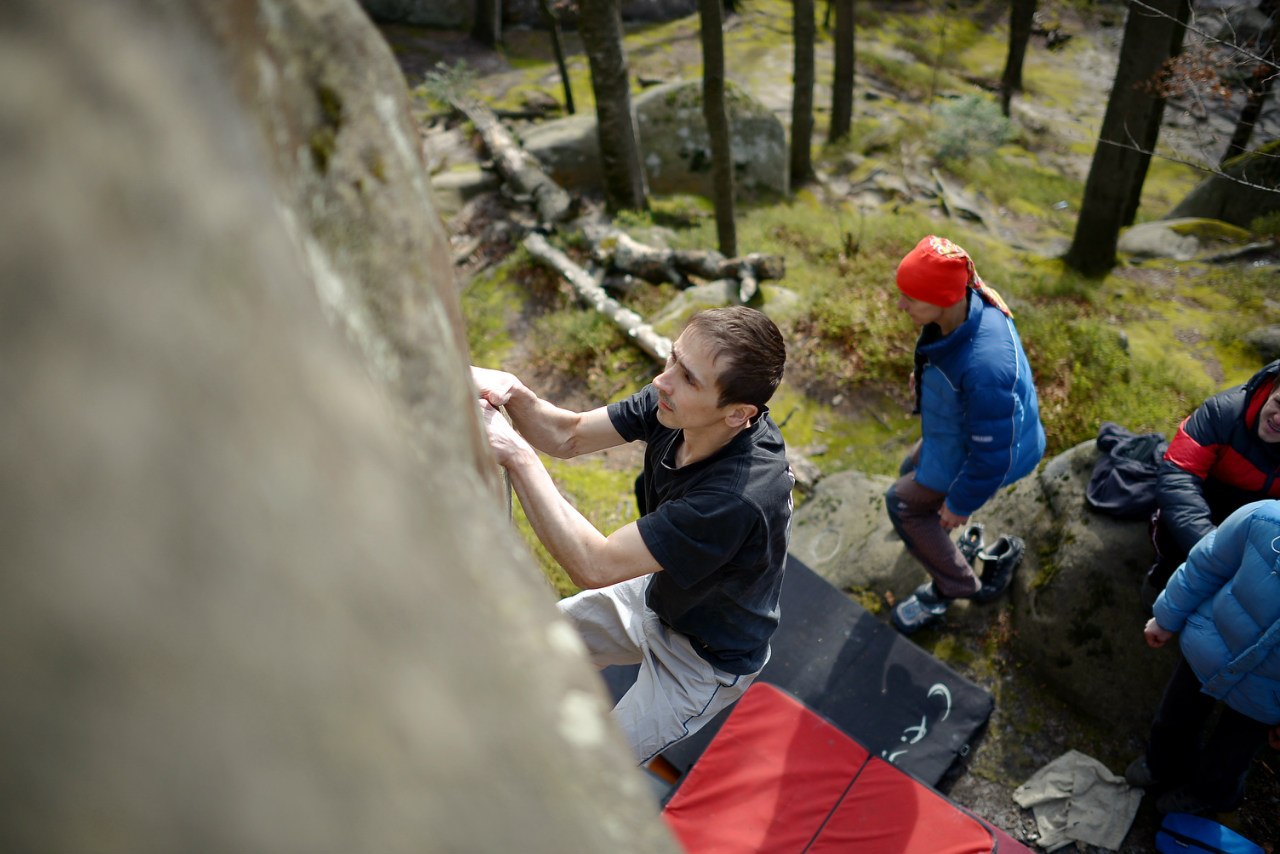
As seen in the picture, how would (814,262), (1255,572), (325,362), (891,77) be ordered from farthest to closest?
(891,77) < (814,262) < (1255,572) < (325,362)

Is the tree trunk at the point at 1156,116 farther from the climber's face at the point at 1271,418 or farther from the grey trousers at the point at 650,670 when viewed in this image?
the grey trousers at the point at 650,670

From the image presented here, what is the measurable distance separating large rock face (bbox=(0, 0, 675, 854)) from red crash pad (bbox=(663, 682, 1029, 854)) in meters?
3.45

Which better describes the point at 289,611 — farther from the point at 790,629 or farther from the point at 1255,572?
the point at 790,629

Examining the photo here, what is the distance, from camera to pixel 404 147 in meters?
1.23

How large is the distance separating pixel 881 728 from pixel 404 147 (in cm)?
453

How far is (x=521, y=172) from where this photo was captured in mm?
12414

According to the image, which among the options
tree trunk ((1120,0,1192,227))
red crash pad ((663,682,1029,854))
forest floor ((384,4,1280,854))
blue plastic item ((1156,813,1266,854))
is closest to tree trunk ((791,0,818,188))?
forest floor ((384,4,1280,854))

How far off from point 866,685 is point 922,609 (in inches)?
27.4

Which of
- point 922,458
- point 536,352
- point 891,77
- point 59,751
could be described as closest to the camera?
point 59,751

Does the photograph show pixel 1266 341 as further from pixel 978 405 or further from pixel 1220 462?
pixel 978 405

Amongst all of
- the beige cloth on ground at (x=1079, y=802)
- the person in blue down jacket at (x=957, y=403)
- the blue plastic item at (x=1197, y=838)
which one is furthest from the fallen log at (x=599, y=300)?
the blue plastic item at (x=1197, y=838)

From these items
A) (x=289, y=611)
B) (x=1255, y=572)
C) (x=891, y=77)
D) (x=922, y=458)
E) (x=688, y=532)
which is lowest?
(x=891, y=77)

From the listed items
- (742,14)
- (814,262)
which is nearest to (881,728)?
(814,262)

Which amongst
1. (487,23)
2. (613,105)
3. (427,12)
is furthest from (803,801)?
(427,12)
